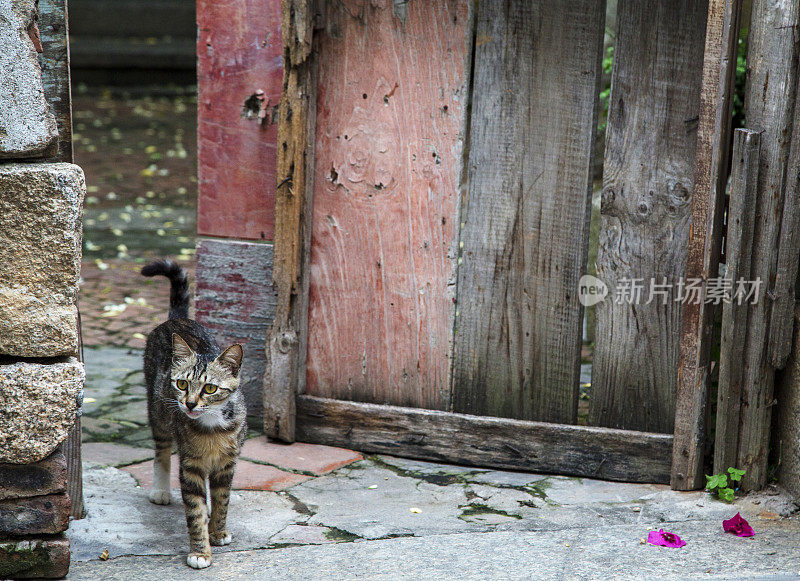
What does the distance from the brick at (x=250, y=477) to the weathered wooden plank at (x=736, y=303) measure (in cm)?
168

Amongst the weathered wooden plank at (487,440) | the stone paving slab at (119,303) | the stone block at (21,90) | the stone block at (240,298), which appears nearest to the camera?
the stone block at (21,90)

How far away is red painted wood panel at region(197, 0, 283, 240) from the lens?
13.2 feet

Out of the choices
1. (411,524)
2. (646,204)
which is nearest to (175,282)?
(411,524)

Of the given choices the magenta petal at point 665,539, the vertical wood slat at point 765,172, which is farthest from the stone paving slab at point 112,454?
the vertical wood slat at point 765,172

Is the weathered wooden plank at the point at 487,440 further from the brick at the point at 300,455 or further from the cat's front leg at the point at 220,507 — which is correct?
the cat's front leg at the point at 220,507

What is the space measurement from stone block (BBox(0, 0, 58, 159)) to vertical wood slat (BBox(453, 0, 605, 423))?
1.73 metres

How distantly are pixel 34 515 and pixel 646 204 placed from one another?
250 centimetres

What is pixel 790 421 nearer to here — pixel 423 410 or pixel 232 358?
pixel 423 410

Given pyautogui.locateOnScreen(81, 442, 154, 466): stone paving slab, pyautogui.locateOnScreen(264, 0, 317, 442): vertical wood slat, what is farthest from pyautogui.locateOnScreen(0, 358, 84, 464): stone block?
pyautogui.locateOnScreen(264, 0, 317, 442): vertical wood slat

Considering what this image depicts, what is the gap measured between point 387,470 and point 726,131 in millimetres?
1923

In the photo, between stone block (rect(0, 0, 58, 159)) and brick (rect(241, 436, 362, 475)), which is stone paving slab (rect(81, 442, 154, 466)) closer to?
brick (rect(241, 436, 362, 475))

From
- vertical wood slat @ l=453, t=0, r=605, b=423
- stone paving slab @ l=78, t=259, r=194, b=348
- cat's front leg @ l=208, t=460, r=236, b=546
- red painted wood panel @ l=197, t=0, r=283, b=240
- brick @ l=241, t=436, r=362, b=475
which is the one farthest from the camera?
→ stone paving slab @ l=78, t=259, r=194, b=348

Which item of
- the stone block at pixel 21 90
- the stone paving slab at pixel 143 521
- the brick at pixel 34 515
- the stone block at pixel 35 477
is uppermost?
the stone block at pixel 21 90

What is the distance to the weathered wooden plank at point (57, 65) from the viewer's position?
288 centimetres
